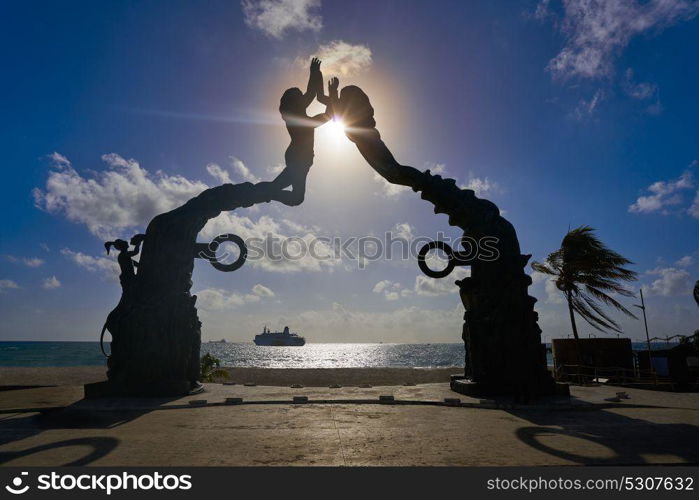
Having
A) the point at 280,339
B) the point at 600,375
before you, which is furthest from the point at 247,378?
the point at 280,339

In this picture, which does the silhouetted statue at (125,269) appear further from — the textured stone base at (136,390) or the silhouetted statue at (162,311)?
the textured stone base at (136,390)

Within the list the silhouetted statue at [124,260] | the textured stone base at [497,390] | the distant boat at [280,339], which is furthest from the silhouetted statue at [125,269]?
the distant boat at [280,339]

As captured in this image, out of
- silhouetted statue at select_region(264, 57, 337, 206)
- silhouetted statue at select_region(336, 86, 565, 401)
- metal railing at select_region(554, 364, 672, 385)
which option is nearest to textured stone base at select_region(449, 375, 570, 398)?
silhouetted statue at select_region(336, 86, 565, 401)

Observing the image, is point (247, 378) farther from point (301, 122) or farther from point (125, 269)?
point (301, 122)

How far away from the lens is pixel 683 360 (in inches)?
698

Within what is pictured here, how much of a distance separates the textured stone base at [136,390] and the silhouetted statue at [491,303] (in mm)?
8542

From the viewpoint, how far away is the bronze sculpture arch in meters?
12.0

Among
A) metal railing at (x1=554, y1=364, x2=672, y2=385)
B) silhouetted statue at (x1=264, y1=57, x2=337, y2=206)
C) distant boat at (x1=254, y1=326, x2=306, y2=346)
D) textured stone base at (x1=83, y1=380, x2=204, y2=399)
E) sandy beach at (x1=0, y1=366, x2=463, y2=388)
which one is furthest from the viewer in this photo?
distant boat at (x1=254, y1=326, x2=306, y2=346)

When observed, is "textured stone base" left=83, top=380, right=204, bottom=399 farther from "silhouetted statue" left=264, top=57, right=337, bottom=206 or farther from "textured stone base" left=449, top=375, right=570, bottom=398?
"textured stone base" left=449, top=375, right=570, bottom=398

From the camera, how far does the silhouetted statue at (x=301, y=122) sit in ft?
50.6

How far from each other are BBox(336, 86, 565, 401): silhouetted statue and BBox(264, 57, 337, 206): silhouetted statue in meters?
2.82

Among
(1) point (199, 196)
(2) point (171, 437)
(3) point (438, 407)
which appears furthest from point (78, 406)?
(3) point (438, 407)

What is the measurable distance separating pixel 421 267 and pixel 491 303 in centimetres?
269

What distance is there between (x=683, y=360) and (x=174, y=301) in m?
20.8
